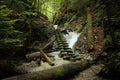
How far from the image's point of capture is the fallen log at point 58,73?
7.15 metres

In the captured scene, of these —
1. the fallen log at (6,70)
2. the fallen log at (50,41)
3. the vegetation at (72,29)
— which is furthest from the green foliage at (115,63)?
the fallen log at (50,41)

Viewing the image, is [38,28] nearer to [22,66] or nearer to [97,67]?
[22,66]

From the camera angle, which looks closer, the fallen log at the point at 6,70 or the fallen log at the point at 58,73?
the fallen log at the point at 58,73

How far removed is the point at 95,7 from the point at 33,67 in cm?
962

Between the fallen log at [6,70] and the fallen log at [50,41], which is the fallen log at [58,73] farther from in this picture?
the fallen log at [50,41]

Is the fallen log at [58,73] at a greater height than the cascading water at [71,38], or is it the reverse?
the cascading water at [71,38]

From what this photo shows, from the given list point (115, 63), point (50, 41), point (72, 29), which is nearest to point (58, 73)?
point (115, 63)

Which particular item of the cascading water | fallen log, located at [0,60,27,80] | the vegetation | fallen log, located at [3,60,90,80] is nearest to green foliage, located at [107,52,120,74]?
the vegetation

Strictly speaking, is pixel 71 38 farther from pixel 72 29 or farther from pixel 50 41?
pixel 72 29

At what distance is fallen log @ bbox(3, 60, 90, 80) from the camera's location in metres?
7.15

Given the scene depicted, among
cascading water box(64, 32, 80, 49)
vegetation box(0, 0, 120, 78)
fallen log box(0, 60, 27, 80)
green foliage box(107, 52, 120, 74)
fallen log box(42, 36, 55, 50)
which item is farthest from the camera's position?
cascading water box(64, 32, 80, 49)

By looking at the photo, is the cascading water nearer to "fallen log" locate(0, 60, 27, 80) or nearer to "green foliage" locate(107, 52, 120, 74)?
"fallen log" locate(0, 60, 27, 80)

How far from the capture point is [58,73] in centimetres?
800

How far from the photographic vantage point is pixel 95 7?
16.9 metres
